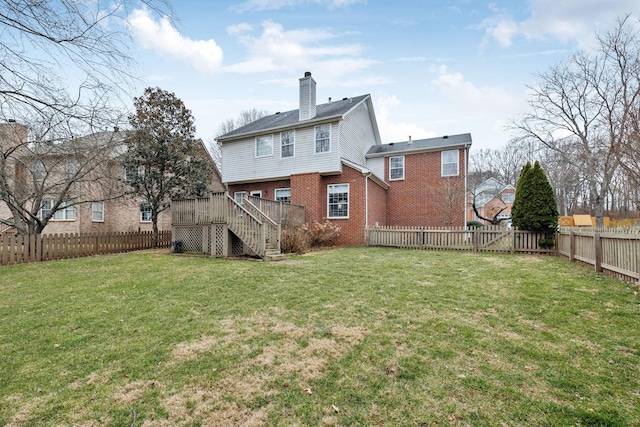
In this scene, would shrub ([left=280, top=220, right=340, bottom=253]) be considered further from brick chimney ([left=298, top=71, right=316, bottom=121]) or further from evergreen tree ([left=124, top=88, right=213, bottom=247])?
evergreen tree ([left=124, top=88, right=213, bottom=247])

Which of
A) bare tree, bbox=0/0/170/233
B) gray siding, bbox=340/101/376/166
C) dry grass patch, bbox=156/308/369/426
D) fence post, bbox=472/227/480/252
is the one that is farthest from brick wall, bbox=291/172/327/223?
bare tree, bbox=0/0/170/233

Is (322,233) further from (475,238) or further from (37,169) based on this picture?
(37,169)

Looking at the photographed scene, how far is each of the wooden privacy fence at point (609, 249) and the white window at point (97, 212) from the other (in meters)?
25.5

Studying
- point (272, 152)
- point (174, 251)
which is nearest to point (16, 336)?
point (174, 251)

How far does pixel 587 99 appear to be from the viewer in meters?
19.1

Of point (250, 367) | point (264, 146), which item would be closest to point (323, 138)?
point (264, 146)

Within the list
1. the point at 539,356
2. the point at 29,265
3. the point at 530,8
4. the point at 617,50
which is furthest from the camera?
the point at 617,50

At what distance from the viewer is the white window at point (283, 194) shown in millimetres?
16797

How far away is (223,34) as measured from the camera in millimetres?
6668

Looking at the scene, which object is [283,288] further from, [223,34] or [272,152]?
[272,152]

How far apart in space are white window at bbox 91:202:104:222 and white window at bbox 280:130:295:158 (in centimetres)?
1373

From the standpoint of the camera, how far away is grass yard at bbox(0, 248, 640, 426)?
235 cm

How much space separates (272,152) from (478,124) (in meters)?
17.0

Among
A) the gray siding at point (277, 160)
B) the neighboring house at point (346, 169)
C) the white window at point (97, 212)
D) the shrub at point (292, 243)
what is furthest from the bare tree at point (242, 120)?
the shrub at point (292, 243)
